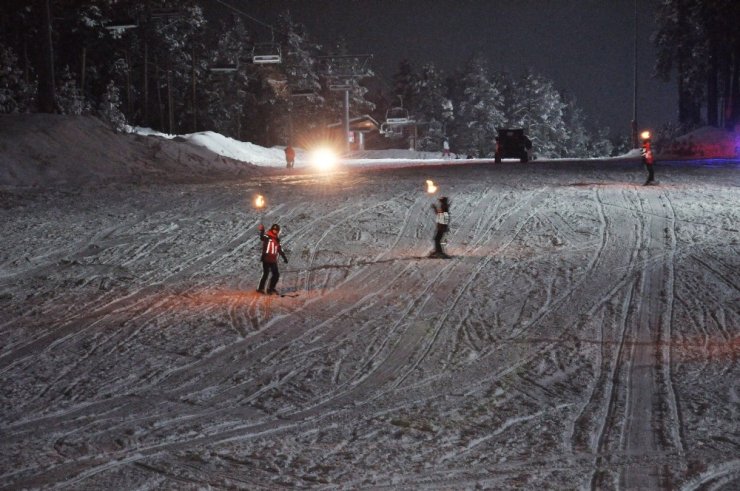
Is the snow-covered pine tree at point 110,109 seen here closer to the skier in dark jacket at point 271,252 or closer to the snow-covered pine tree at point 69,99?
the snow-covered pine tree at point 69,99

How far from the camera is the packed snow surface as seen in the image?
6371mm

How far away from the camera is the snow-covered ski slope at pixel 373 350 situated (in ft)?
20.9

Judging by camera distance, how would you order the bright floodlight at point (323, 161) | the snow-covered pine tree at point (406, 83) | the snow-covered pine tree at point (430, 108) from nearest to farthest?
1. the bright floodlight at point (323, 161)
2. the snow-covered pine tree at point (430, 108)
3. the snow-covered pine tree at point (406, 83)

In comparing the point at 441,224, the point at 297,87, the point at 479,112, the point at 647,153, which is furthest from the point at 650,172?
the point at 479,112

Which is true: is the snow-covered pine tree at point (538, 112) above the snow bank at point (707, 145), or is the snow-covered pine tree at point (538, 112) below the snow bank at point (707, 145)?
above

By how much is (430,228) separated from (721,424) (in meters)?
13.5

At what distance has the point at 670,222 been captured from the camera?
2006 centimetres

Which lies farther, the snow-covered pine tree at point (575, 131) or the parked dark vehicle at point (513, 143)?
the snow-covered pine tree at point (575, 131)

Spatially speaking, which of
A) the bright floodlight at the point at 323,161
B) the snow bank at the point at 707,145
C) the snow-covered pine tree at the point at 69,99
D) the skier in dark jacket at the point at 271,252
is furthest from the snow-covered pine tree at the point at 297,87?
the skier in dark jacket at the point at 271,252

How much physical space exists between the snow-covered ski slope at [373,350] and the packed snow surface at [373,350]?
40mm

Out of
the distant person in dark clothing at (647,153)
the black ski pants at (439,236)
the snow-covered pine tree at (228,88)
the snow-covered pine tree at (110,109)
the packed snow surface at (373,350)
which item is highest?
the snow-covered pine tree at (228,88)

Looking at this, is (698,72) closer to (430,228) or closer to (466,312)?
(430,228)

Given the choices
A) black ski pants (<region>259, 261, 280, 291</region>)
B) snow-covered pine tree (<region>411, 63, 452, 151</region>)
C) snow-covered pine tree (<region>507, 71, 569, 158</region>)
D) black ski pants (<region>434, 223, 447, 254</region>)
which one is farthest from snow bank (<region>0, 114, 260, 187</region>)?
snow-covered pine tree (<region>507, 71, 569, 158</region>)

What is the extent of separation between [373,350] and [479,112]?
93093 mm
